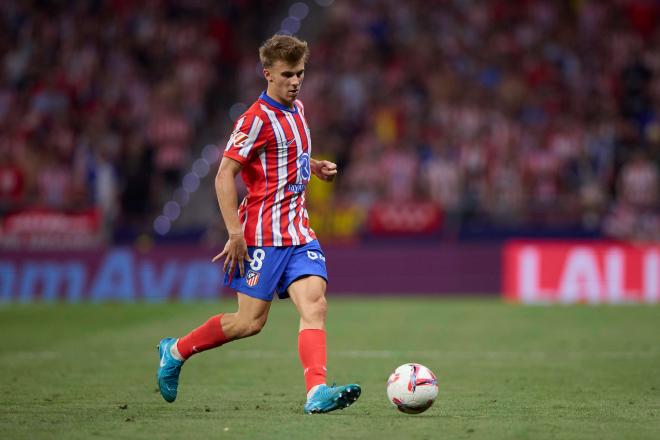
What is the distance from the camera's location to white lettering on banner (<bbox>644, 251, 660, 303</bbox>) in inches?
709

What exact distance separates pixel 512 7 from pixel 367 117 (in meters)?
4.22

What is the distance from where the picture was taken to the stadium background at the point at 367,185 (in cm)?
1198

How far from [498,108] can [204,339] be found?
48.1 ft

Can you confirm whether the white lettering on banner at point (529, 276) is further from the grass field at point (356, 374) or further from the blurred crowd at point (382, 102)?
the grass field at point (356, 374)

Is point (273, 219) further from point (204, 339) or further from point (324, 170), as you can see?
point (204, 339)

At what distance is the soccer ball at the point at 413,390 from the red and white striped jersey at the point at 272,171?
111 cm

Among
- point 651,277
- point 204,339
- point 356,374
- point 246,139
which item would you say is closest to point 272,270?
point 204,339

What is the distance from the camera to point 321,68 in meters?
22.5

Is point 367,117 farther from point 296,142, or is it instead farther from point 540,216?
point 296,142

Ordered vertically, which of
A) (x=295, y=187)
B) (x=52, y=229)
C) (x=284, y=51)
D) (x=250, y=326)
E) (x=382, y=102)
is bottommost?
(x=250, y=326)

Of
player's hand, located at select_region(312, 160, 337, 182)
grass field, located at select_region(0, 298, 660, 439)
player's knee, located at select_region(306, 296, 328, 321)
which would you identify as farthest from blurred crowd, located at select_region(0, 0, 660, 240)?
player's knee, located at select_region(306, 296, 328, 321)

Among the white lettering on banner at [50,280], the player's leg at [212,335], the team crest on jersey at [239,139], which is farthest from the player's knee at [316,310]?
the white lettering on banner at [50,280]

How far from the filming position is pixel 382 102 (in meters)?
21.8

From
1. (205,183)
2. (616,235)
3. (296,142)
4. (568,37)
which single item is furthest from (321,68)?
(296,142)
